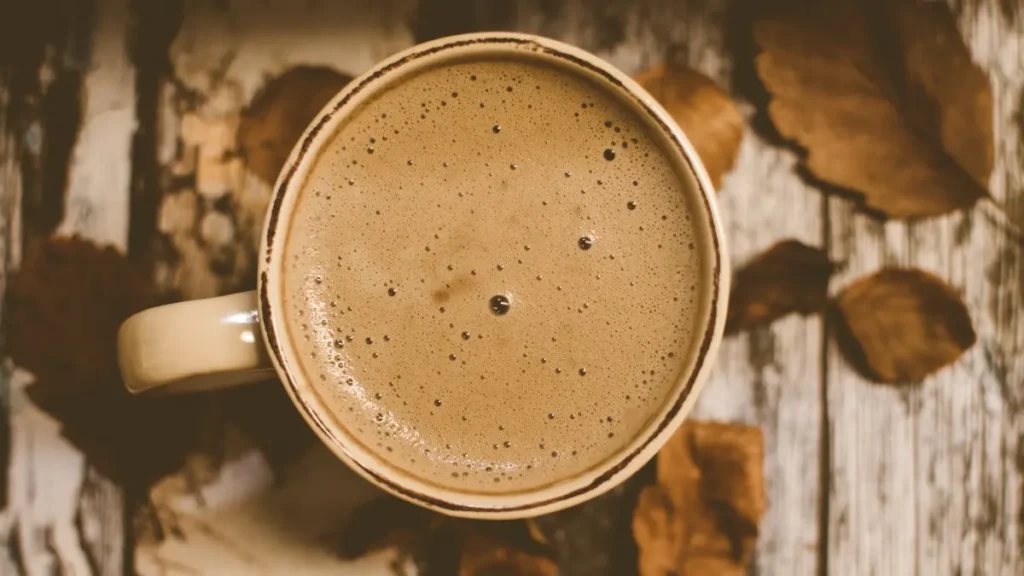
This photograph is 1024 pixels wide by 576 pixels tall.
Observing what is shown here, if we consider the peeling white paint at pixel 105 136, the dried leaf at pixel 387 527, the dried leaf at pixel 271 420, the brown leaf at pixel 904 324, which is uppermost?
the peeling white paint at pixel 105 136

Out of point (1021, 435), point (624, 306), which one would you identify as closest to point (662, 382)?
point (624, 306)

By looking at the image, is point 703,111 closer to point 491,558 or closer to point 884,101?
point 884,101

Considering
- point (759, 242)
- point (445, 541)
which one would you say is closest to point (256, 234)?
point (445, 541)

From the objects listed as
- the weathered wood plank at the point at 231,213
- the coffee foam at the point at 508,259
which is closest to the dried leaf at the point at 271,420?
the weathered wood plank at the point at 231,213

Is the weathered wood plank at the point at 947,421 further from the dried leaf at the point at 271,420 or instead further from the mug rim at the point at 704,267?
the dried leaf at the point at 271,420

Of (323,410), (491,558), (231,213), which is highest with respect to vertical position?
(231,213)

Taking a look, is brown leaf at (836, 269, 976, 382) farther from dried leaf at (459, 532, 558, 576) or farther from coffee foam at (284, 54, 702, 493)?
dried leaf at (459, 532, 558, 576)
